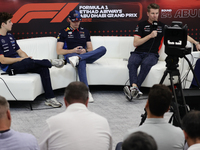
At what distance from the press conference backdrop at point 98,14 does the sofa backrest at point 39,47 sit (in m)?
0.67

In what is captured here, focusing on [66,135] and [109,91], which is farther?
[109,91]

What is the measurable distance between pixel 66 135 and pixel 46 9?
402 cm

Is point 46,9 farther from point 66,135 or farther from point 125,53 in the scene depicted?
point 66,135

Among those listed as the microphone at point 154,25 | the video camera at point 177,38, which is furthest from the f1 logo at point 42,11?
the video camera at point 177,38

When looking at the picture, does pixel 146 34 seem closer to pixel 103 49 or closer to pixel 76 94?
pixel 103 49

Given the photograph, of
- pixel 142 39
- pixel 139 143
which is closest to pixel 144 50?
pixel 142 39

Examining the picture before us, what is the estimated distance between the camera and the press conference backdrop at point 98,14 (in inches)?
211

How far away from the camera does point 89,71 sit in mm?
4637

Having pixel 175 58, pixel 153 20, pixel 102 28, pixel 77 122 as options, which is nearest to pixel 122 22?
pixel 102 28

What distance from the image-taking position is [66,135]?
1739mm

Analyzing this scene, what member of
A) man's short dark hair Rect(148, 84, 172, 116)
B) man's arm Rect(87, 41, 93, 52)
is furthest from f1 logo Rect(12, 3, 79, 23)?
man's short dark hair Rect(148, 84, 172, 116)

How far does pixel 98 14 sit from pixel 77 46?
2.95 ft

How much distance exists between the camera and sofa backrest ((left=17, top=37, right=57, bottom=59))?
4711 millimetres

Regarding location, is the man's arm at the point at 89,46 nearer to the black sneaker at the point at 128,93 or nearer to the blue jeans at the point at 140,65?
the blue jeans at the point at 140,65
